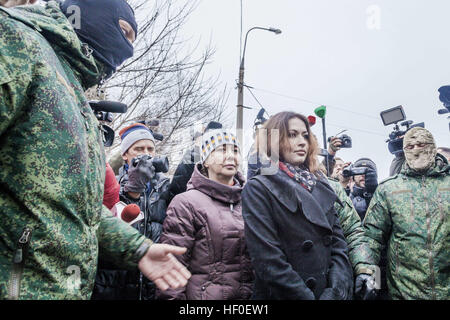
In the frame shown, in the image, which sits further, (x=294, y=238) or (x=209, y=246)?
(x=209, y=246)

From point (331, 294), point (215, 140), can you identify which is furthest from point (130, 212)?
point (331, 294)

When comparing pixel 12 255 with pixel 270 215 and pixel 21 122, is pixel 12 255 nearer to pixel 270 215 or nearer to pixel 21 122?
pixel 21 122

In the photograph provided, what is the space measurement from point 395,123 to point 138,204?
2.93 metres

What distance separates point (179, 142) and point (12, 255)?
6.71 meters

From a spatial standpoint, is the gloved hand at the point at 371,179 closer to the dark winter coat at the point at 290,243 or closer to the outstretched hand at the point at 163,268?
the dark winter coat at the point at 290,243

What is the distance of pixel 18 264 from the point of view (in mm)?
932

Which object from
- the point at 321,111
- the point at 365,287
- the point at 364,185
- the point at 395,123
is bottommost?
the point at 365,287

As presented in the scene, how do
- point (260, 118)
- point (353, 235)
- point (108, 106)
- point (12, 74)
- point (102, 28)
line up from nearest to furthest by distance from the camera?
point (12, 74), point (102, 28), point (108, 106), point (353, 235), point (260, 118)

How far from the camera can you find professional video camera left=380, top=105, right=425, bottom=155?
356cm

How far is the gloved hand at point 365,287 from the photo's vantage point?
216cm

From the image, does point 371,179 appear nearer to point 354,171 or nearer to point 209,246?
point 354,171

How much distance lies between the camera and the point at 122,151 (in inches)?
128

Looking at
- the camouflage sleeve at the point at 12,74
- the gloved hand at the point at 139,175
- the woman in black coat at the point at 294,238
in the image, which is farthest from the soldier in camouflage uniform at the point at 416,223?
the camouflage sleeve at the point at 12,74

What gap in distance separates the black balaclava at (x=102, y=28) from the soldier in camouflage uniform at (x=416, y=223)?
7.30 ft
